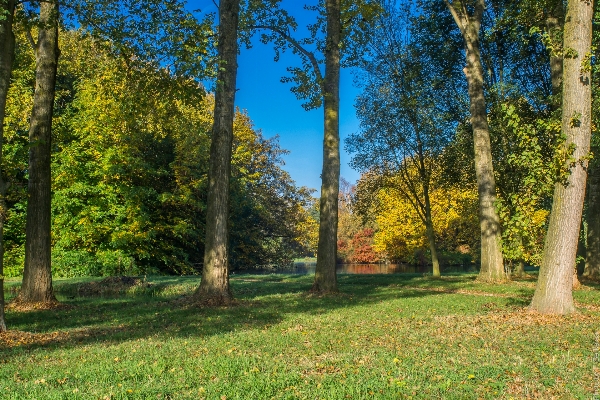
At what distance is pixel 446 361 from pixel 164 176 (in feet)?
79.5

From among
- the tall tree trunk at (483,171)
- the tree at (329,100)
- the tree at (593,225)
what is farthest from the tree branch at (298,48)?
the tree at (593,225)

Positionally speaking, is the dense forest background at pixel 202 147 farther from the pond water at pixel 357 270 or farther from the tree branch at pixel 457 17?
the pond water at pixel 357 270

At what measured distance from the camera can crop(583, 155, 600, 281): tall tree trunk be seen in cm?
1888

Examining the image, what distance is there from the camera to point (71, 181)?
74.5ft

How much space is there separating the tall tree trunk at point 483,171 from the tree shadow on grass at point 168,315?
4325 mm

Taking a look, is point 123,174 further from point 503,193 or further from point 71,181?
point 503,193

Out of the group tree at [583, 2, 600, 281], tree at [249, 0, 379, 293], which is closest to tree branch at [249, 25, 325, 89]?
tree at [249, 0, 379, 293]

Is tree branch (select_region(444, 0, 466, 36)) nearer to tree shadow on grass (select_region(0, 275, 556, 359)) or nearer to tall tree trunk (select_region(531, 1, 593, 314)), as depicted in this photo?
tall tree trunk (select_region(531, 1, 593, 314))

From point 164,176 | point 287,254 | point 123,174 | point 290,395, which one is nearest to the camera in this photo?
point 290,395

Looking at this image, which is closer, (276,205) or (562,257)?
(562,257)

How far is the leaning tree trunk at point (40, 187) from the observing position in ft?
38.1

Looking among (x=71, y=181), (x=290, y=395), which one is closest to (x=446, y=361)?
(x=290, y=395)

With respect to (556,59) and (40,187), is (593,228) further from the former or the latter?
(40,187)

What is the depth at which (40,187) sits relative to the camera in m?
11.8
